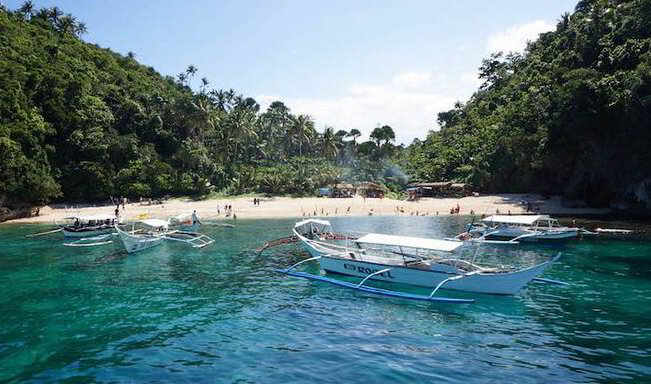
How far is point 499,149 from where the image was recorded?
83000 mm

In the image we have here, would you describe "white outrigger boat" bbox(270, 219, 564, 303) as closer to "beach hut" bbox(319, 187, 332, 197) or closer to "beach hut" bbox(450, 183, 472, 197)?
"beach hut" bbox(319, 187, 332, 197)

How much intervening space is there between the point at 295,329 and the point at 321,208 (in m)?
55.5

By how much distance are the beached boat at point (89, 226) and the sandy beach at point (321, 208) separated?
14.4 meters

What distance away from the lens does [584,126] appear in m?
57.7

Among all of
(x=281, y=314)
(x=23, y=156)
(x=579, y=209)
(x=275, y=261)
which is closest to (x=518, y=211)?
(x=579, y=209)

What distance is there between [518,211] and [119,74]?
8527cm

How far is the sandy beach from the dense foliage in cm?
481

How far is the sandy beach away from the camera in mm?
68250

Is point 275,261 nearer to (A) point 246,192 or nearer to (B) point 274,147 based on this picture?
(A) point 246,192

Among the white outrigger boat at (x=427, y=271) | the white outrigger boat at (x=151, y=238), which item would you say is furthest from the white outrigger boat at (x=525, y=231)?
the white outrigger boat at (x=151, y=238)

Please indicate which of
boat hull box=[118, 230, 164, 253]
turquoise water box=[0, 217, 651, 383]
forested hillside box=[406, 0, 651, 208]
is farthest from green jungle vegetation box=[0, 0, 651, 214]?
boat hull box=[118, 230, 164, 253]

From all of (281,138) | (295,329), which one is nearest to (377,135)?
(281,138)

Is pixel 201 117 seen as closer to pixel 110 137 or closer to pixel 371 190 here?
pixel 110 137

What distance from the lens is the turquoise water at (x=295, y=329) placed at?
1518 cm
